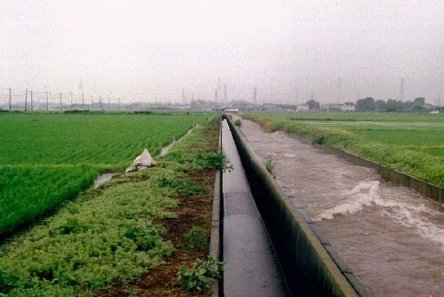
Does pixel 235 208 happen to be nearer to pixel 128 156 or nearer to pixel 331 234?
pixel 331 234

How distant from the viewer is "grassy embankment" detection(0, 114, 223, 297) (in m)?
4.41

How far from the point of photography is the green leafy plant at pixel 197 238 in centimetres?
588

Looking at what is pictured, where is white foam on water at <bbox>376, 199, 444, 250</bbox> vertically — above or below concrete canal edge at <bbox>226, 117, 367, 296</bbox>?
below

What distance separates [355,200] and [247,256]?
4.61 meters

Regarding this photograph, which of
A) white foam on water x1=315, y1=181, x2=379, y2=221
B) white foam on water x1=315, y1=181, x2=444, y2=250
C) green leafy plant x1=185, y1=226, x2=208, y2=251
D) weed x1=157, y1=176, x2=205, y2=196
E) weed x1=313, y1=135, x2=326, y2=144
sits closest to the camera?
→ green leafy plant x1=185, y1=226, x2=208, y2=251

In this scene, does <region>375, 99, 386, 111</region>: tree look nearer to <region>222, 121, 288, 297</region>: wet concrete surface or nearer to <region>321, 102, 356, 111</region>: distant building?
<region>321, 102, 356, 111</region>: distant building

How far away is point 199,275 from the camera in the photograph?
4.59 m

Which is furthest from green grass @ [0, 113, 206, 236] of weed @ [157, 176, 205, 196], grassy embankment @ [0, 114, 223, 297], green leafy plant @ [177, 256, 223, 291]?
green leafy plant @ [177, 256, 223, 291]

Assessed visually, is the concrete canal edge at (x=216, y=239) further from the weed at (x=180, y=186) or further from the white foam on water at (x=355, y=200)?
the white foam on water at (x=355, y=200)

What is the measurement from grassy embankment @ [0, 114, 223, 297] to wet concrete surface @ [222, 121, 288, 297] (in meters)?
0.72

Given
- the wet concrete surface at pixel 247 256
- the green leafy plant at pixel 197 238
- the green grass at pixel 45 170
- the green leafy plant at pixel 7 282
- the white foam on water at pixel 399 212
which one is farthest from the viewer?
the white foam on water at pixel 399 212

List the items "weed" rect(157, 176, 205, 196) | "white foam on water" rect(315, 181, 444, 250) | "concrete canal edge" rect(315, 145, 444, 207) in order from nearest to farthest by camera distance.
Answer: "white foam on water" rect(315, 181, 444, 250) → "weed" rect(157, 176, 205, 196) → "concrete canal edge" rect(315, 145, 444, 207)

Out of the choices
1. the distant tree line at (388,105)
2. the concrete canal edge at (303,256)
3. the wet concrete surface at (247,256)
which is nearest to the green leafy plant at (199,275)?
the concrete canal edge at (303,256)

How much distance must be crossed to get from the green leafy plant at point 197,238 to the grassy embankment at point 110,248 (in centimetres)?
5
